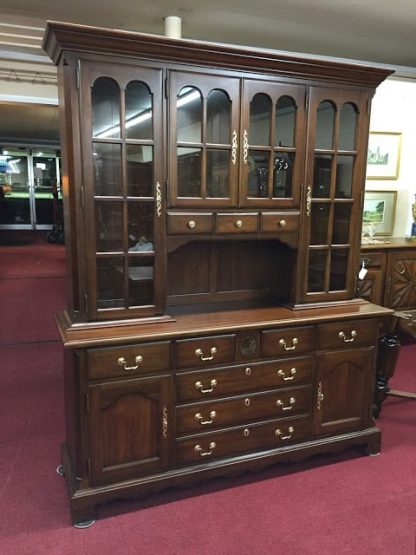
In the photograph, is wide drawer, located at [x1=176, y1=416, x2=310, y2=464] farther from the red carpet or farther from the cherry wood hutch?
the red carpet

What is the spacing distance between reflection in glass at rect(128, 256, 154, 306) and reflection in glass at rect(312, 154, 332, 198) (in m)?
0.98

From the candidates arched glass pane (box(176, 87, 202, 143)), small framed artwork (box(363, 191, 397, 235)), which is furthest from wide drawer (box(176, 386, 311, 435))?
small framed artwork (box(363, 191, 397, 235))

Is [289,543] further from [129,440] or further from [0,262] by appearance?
[0,262]

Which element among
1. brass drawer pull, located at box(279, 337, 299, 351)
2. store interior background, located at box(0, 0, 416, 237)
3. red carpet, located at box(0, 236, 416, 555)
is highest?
store interior background, located at box(0, 0, 416, 237)

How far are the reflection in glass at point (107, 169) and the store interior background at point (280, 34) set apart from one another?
5.68 feet

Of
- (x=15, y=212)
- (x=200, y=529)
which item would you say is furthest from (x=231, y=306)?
(x=15, y=212)

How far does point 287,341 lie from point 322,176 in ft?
3.00

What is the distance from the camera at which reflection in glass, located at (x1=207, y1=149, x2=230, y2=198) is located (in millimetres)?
2238

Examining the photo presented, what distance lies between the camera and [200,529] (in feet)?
6.64

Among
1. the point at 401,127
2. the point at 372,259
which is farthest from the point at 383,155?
the point at 372,259

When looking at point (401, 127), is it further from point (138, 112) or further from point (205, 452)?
point (205, 452)

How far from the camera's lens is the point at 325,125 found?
7.95 ft

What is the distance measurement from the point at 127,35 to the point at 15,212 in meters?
12.5

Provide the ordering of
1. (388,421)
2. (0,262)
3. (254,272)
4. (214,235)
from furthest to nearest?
1. (0,262)
2. (388,421)
3. (254,272)
4. (214,235)
